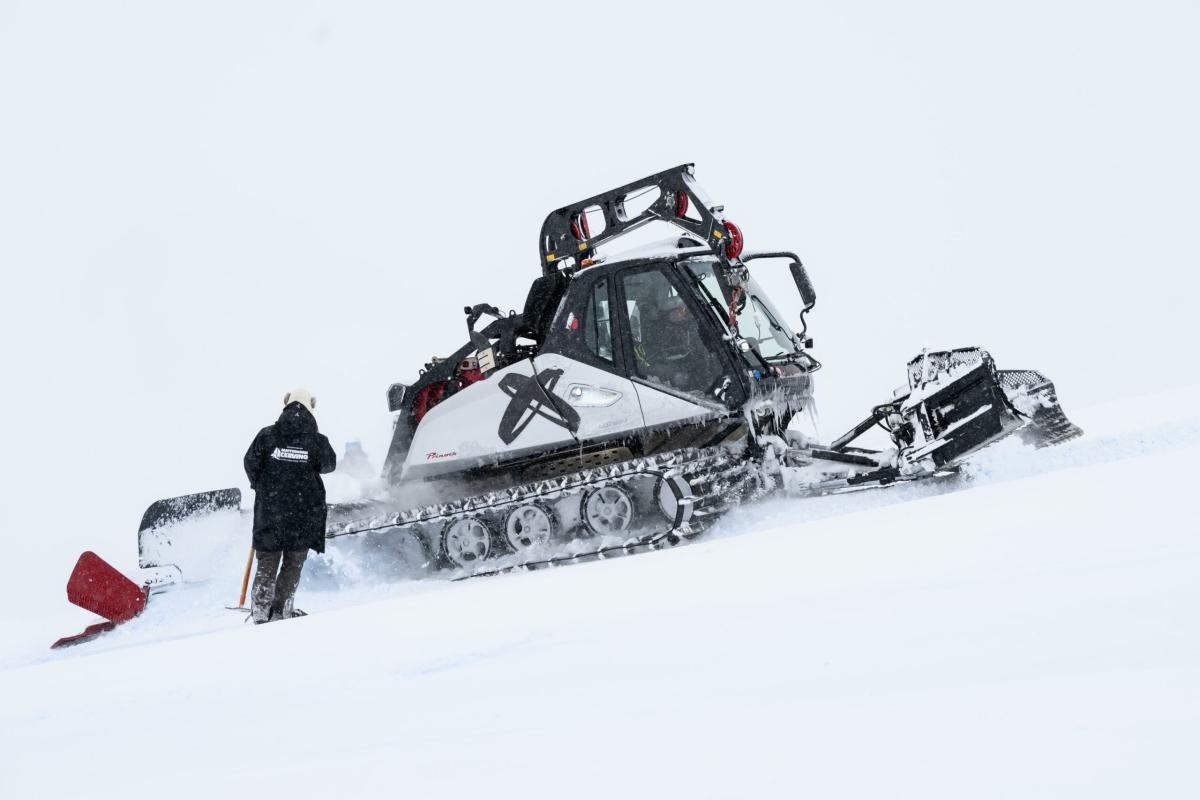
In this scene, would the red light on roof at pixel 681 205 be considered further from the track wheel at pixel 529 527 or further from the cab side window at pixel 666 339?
the track wheel at pixel 529 527

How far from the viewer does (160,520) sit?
824 centimetres

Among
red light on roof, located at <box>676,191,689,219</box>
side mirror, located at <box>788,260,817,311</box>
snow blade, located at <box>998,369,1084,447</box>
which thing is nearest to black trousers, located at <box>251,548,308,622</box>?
red light on roof, located at <box>676,191,689,219</box>

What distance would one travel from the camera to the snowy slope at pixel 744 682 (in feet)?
6.68

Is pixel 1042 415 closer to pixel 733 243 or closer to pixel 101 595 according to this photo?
pixel 733 243

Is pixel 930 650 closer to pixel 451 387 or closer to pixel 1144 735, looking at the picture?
pixel 1144 735

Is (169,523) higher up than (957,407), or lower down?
higher up

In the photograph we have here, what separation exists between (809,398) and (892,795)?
20.5ft

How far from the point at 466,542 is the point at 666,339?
2246mm

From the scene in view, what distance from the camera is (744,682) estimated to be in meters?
2.69

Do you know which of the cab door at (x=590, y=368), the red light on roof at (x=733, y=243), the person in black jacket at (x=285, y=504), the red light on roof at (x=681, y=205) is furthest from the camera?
the red light on roof at (x=681, y=205)

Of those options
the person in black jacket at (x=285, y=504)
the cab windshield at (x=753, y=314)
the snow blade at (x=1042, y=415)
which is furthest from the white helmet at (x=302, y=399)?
the snow blade at (x=1042, y=415)

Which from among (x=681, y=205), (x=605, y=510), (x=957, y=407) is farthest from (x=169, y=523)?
(x=957, y=407)

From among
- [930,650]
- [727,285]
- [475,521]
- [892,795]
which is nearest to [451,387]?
[475,521]

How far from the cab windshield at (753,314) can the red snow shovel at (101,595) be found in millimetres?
5383
